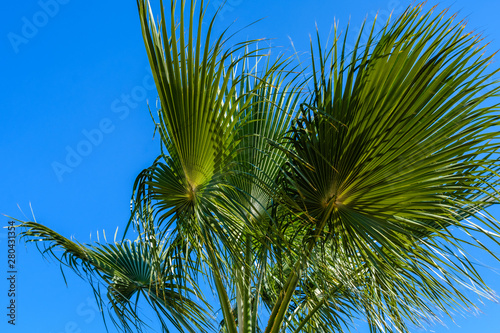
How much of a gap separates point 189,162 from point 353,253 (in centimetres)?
102

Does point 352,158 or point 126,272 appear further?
point 126,272

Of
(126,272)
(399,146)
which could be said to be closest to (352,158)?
(399,146)

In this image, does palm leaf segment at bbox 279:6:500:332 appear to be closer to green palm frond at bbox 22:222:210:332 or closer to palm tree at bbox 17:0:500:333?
palm tree at bbox 17:0:500:333

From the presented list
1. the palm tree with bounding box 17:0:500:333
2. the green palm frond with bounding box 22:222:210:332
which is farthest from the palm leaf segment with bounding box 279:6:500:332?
the green palm frond with bounding box 22:222:210:332

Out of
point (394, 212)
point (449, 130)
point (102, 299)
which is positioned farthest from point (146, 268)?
point (449, 130)

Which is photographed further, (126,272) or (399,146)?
(126,272)

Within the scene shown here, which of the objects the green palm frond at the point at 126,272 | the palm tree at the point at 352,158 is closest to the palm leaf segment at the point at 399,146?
the palm tree at the point at 352,158

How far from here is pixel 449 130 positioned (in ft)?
7.67

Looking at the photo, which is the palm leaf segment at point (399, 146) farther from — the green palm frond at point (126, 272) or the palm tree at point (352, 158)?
the green palm frond at point (126, 272)

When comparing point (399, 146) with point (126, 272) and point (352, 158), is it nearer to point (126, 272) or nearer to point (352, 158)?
point (352, 158)

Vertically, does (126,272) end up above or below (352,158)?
above

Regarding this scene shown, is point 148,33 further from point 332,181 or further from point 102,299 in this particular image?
point 102,299

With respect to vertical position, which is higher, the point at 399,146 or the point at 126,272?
the point at 126,272

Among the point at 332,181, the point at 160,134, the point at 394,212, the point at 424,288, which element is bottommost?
the point at 424,288
